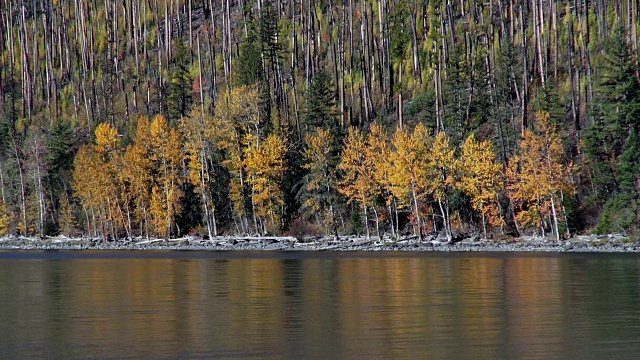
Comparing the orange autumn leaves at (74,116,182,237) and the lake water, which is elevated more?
the orange autumn leaves at (74,116,182,237)

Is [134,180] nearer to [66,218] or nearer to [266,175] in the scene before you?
[66,218]

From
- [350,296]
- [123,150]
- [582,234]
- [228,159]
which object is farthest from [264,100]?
[350,296]

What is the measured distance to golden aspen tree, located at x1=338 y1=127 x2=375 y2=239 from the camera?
67625 millimetres

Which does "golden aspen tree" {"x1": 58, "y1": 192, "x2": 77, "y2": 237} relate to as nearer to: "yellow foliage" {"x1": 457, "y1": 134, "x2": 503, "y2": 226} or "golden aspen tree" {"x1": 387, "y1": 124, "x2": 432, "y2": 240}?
"golden aspen tree" {"x1": 387, "y1": 124, "x2": 432, "y2": 240}

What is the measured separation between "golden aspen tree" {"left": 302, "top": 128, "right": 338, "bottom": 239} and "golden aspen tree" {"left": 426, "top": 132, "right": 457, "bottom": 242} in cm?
848

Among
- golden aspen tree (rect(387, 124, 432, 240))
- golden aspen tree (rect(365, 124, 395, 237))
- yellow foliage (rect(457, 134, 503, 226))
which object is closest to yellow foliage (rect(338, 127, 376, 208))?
golden aspen tree (rect(365, 124, 395, 237))

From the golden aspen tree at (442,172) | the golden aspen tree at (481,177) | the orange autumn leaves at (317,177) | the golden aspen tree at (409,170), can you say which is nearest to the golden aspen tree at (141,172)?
the orange autumn leaves at (317,177)

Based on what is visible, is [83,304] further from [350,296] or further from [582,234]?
[582,234]

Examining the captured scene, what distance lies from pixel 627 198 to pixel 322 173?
23.4m

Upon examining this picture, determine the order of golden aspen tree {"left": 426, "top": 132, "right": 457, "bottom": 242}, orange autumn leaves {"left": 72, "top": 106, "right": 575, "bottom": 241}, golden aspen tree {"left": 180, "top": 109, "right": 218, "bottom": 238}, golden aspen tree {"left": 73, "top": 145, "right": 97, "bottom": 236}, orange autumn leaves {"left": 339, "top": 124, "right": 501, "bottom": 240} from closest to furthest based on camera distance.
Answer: orange autumn leaves {"left": 72, "top": 106, "right": 575, "bottom": 241}
orange autumn leaves {"left": 339, "top": 124, "right": 501, "bottom": 240}
golden aspen tree {"left": 426, "top": 132, "right": 457, "bottom": 242}
golden aspen tree {"left": 180, "top": 109, "right": 218, "bottom": 238}
golden aspen tree {"left": 73, "top": 145, "right": 97, "bottom": 236}

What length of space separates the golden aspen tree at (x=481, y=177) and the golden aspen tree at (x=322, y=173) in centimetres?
1084

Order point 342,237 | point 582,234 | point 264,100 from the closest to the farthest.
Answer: point 582,234
point 342,237
point 264,100

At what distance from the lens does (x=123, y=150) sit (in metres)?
85.2

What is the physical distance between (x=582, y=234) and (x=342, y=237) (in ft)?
60.3
